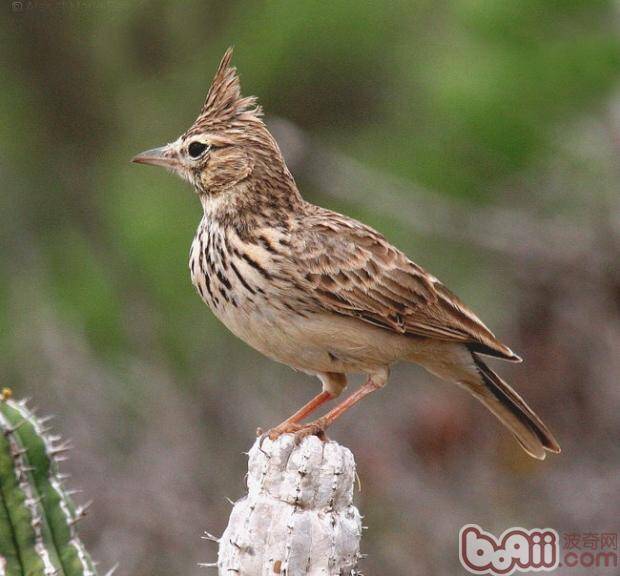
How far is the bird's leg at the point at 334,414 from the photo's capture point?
174 inches

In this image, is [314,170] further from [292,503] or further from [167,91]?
[292,503]

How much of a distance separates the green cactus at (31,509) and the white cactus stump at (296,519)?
52cm

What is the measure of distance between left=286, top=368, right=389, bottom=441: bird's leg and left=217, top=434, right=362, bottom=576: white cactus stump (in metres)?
0.24

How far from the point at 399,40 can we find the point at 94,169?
2774 millimetres

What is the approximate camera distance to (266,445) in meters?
3.98

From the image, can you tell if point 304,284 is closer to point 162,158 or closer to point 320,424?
point 320,424

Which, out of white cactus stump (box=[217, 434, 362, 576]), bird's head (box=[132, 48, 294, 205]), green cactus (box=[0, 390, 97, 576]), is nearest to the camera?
white cactus stump (box=[217, 434, 362, 576])

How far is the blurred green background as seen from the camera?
848 centimetres

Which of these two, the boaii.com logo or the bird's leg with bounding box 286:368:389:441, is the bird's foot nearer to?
the bird's leg with bounding box 286:368:389:441

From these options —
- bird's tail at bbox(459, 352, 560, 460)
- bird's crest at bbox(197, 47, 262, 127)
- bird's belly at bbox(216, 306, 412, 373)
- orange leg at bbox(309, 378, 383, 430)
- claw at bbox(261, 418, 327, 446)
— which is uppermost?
bird's crest at bbox(197, 47, 262, 127)

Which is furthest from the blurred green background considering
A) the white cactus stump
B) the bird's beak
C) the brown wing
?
the white cactus stump

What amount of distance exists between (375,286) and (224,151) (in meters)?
0.83

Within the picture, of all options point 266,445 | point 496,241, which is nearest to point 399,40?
point 496,241

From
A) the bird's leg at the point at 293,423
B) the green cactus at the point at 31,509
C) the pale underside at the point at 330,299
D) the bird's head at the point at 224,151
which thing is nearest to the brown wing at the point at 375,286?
the pale underside at the point at 330,299
